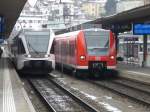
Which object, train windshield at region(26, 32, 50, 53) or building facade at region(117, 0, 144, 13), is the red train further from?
building facade at region(117, 0, 144, 13)

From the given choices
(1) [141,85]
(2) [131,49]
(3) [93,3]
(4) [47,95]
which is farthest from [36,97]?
(3) [93,3]

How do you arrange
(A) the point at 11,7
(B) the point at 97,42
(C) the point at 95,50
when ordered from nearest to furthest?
1. (C) the point at 95,50
2. (B) the point at 97,42
3. (A) the point at 11,7

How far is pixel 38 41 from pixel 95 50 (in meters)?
3.55

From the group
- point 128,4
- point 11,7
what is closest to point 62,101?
point 11,7

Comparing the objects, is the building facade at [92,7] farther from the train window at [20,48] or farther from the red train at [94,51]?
the red train at [94,51]

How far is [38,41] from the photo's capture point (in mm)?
28312

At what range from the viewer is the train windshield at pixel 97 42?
2684cm

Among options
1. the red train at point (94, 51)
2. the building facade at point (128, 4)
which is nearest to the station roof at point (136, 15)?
the red train at point (94, 51)

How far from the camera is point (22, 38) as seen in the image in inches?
1125

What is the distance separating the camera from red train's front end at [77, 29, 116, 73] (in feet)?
88.0

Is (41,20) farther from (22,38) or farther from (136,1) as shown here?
(22,38)

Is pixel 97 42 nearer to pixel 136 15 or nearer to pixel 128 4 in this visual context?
pixel 136 15

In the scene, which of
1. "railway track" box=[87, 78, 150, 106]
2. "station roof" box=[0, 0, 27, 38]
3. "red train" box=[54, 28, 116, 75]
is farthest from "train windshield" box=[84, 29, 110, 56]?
"station roof" box=[0, 0, 27, 38]

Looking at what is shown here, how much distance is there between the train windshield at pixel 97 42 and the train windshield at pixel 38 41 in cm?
255
